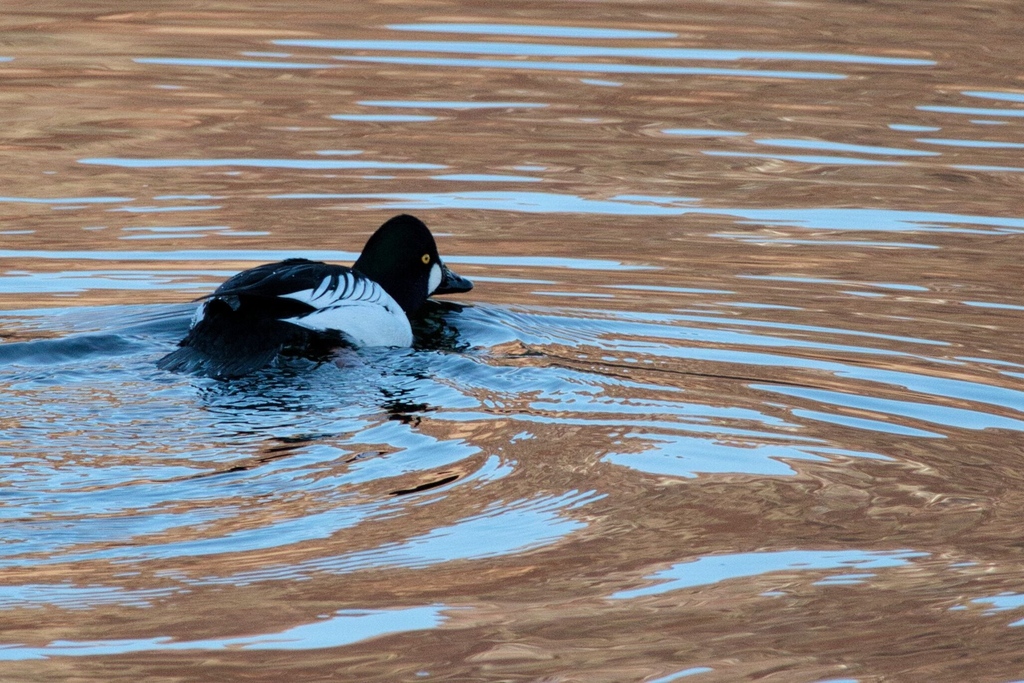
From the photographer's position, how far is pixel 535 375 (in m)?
7.18

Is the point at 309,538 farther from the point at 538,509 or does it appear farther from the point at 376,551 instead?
the point at 538,509

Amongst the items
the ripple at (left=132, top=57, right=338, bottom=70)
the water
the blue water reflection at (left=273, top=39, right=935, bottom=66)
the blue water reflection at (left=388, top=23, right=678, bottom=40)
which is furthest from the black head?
the blue water reflection at (left=388, top=23, right=678, bottom=40)

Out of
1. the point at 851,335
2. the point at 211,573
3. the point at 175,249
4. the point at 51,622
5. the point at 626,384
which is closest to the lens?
the point at 51,622

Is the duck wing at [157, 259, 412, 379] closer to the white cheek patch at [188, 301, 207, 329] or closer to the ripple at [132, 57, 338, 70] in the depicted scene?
the white cheek patch at [188, 301, 207, 329]

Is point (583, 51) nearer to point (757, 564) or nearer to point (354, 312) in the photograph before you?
point (354, 312)

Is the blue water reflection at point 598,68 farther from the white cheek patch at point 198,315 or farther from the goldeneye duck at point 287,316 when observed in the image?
the white cheek patch at point 198,315

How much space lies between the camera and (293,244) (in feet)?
32.0

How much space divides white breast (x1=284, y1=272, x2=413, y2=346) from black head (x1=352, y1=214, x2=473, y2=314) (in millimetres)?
523

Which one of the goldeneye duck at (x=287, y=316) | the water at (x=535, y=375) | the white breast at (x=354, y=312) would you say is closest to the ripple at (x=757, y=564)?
the water at (x=535, y=375)

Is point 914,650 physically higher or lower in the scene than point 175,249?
lower

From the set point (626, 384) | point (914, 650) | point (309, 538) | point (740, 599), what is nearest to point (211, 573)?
point (309, 538)

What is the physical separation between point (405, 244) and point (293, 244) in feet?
4.20

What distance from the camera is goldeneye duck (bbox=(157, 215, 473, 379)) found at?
7219mm

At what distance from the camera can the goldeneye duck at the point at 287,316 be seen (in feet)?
23.7
